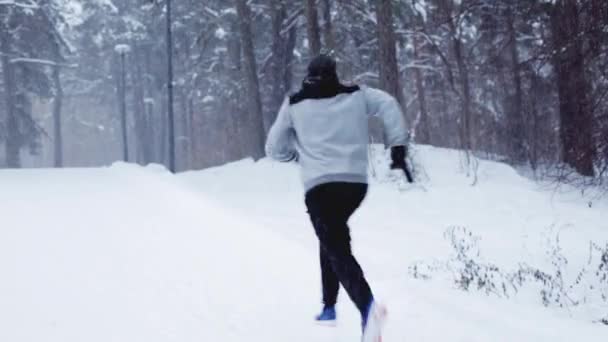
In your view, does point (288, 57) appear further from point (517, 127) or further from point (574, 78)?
point (574, 78)

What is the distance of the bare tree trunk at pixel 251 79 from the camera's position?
1931 cm

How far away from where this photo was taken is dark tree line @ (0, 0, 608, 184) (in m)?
8.88

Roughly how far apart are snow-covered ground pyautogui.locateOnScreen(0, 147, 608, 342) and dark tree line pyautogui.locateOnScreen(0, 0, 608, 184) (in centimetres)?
146

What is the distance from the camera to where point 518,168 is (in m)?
15.6

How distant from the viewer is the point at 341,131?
366 cm

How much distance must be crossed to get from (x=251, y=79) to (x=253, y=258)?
13.9 meters

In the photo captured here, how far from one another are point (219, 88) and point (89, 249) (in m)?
28.5

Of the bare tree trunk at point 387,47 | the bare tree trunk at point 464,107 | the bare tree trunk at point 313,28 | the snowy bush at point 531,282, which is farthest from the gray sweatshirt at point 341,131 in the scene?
the bare tree trunk at point 313,28

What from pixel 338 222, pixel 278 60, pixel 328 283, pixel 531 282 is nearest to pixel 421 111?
pixel 278 60

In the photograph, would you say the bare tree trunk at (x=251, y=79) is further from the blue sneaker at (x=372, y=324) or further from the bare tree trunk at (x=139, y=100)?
the bare tree trunk at (x=139, y=100)

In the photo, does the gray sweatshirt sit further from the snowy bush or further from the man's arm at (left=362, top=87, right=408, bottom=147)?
the snowy bush

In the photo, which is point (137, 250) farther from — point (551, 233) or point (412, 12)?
point (412, 12)

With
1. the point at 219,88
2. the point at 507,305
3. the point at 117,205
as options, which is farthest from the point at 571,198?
the point at 219,88

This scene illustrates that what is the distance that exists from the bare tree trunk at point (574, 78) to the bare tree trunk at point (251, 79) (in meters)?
12.3
